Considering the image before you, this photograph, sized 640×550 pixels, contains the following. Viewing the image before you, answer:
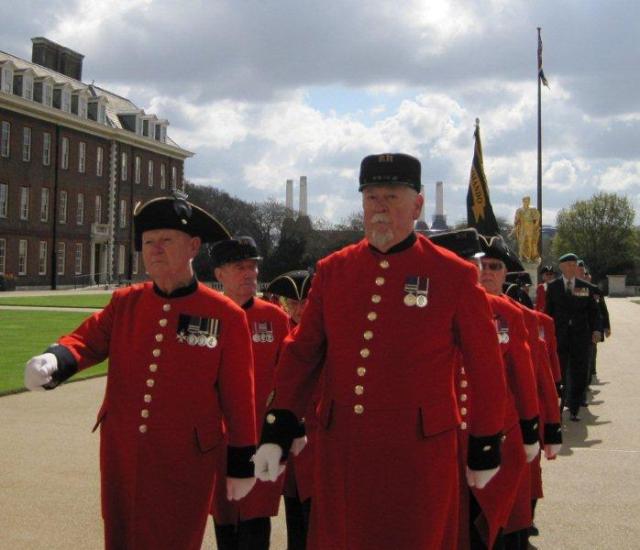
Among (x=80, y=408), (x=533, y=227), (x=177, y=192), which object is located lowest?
(x=80, y=408)

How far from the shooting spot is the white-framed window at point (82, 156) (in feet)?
192

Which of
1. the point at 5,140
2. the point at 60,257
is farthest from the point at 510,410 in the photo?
the point at 60,257

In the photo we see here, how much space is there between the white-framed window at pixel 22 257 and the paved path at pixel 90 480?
43990 mm

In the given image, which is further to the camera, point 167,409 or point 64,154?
point 64,154

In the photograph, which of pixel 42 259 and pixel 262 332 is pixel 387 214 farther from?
pixel 42 259

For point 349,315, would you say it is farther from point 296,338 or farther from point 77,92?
point 77,92

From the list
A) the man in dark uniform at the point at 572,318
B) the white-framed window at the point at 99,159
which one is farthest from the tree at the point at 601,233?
the man in dark uniform at the point at 572,318

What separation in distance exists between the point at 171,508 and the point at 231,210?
73.2m

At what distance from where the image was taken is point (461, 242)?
4699 millimetres

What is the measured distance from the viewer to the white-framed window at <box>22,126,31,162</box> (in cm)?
5316

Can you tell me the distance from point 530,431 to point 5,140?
51.8 m

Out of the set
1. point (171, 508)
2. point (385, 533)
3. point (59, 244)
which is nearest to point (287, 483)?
point (171, 508)

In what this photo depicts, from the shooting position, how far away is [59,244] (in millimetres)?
57000

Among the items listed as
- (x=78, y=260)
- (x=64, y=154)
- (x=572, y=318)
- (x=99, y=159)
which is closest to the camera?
(x=572, y=318)
